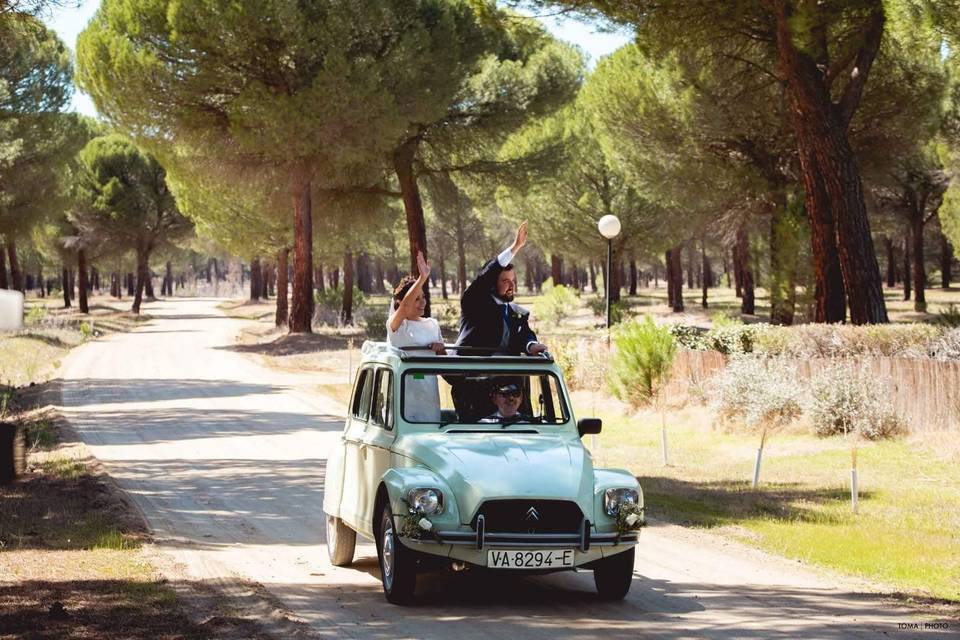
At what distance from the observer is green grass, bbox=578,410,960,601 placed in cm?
1073

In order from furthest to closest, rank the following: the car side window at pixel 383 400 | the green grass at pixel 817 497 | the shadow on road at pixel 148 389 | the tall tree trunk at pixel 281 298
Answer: the tall tree trunk at pixel 281 298 → the shadow on road at pixel 148 389 → the green grass at pixel 817 497 → the car side window at pixel 383 400

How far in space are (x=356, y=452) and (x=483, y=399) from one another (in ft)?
3.98

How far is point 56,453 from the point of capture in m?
18.4

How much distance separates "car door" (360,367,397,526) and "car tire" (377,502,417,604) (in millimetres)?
352

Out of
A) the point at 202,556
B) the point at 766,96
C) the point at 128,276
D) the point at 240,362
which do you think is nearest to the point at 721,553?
the point at 202,556

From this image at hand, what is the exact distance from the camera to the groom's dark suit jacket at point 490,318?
994cm

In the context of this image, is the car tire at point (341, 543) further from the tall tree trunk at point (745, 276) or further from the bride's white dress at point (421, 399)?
the tall tree trunk at point (745, 276)

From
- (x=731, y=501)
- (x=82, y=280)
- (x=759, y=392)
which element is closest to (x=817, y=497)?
(x=731, y=501)

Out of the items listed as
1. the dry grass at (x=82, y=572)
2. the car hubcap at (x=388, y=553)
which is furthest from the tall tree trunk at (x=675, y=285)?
the car hubcap at (x=388, y=553)

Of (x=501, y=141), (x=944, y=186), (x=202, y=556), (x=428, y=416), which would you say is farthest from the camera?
(x=944, y=186)

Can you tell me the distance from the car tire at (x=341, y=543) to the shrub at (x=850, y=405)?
10.2 metres

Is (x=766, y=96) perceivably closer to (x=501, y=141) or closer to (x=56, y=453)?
(x=501, y=141)

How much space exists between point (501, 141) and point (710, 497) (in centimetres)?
3135

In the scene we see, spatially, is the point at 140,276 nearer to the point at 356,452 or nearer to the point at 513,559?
the point at 356,452
